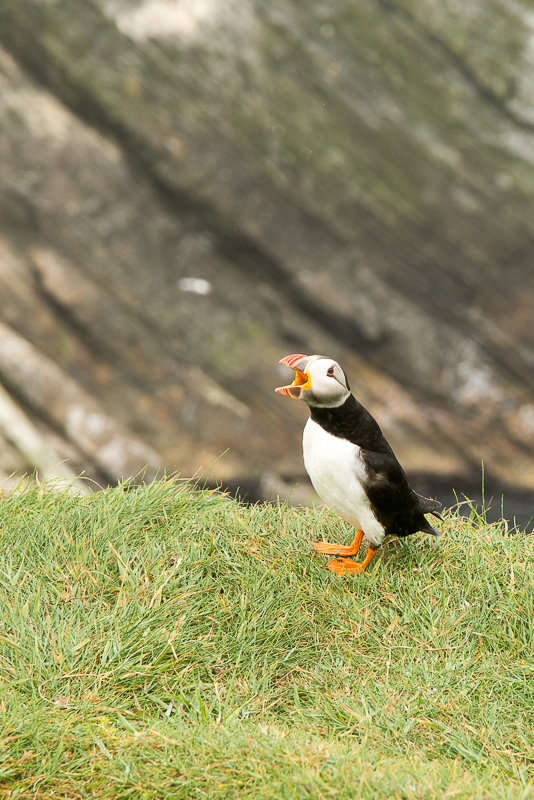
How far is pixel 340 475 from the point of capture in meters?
2.61

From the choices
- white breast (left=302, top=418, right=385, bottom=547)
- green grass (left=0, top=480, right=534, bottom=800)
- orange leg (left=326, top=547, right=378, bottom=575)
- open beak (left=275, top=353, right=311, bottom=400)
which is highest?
open beak (left=275, top=353, right=311, bottom=400)

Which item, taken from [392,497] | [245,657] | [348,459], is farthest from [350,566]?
[245,657]

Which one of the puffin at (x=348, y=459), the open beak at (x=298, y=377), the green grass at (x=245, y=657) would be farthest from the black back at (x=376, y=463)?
the green grass at (x=245, y=657)

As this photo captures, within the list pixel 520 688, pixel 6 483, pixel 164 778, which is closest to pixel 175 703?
pixel 164 778

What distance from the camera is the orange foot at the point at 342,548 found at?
9.43ft

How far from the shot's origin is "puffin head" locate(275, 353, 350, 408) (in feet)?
8.21

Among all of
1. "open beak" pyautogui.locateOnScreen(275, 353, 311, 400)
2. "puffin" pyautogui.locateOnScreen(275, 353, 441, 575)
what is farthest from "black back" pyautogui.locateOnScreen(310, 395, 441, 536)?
"open beak" pyautogui.locateOnScreen(275, 353, 311, 400)

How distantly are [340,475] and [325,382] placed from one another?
329 millimetres

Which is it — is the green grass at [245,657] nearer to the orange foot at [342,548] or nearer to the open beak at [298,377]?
the orange foot at [342,548]

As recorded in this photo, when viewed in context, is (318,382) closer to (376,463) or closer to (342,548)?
(376,463)

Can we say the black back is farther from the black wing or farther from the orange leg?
the orange leg

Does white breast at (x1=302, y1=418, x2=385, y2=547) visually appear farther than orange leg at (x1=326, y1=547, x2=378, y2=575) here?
No

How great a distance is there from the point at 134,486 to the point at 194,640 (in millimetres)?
964

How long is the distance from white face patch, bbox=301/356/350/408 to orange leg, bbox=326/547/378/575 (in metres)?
0.59
